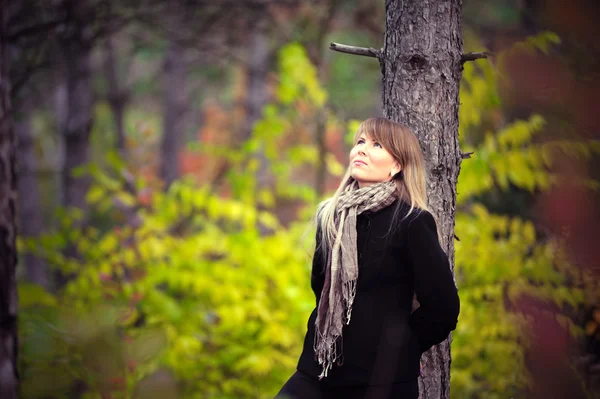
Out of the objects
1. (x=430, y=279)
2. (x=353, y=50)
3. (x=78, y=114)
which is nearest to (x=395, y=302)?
(x=430, y=279)

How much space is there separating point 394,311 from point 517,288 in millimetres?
2617

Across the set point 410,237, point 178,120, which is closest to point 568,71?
point 410,237

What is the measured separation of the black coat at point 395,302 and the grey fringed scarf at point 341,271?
2.6 inches

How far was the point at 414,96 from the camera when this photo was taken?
2.99 meters

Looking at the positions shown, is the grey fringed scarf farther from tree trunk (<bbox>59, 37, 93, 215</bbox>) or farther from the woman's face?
tree trunk (<bbox>59, 37, 93, 215</bbox>)

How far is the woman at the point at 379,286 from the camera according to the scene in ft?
8.28

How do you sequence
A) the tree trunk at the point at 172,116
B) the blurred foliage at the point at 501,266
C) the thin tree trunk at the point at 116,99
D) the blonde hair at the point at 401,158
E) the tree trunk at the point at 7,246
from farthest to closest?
the thin tree trunk at the point at 116,99
the tree trunk at the point at 172,116
the blurred foliage at the point at 501,266
the tree trunk at the point at 7,246
the blonde hair at the point at 401,158

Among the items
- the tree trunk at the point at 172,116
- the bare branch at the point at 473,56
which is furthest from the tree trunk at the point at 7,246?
the tree trunk at the point at 172,116

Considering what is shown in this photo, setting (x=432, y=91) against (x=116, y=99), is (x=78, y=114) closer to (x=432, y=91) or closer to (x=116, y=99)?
(x=116, y=99)

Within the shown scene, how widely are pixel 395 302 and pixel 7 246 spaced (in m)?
2.69

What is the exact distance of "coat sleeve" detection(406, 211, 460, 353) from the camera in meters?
2.47

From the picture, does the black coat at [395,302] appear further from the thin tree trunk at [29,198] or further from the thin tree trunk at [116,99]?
the thin tree trunk at [116,99]

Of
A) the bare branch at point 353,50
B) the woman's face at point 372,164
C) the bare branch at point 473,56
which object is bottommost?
the woman's face at point 372,164

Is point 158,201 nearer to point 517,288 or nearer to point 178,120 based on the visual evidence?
point 517,288
